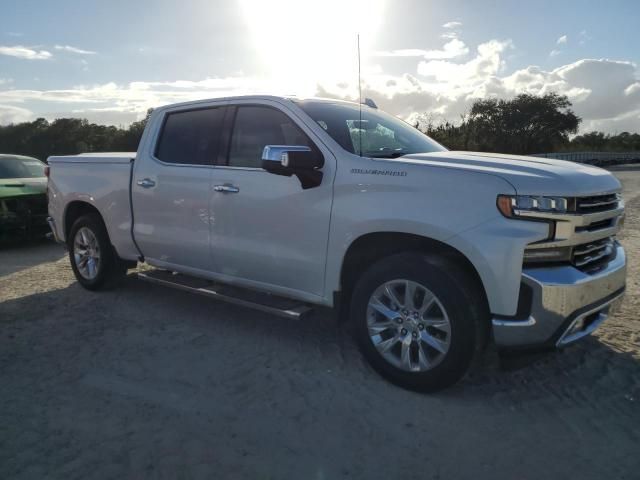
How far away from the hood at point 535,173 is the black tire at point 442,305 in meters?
0.62

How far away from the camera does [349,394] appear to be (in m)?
3.64

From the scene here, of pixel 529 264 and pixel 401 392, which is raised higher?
pixel 529 264

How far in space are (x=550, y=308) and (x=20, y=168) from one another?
9.85 metres

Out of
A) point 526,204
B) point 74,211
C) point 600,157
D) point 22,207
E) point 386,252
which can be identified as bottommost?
point 22,207

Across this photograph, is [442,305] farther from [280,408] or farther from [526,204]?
[280,408]

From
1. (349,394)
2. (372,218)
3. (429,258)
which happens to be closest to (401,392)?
(349,394)

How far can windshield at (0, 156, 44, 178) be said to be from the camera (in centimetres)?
985

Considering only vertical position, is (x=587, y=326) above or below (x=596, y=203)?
below

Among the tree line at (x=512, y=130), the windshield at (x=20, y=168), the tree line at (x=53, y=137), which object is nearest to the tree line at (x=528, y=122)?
the tree line at (x=512, y=130)

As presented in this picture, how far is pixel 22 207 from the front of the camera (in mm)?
8883

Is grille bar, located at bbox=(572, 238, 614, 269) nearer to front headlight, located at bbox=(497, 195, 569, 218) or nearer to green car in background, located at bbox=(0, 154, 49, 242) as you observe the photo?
front headlight, located at bbox=(497, 195, 569, 218)

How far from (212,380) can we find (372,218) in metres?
1.58

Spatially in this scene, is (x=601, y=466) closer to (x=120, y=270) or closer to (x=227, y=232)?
(x=227, y=232)

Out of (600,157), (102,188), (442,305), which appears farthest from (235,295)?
(600,157)
